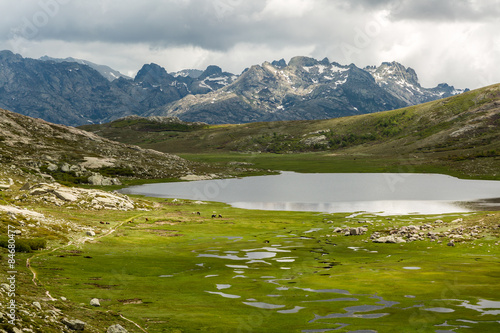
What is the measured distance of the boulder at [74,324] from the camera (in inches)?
985

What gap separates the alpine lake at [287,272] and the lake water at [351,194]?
21.0 m

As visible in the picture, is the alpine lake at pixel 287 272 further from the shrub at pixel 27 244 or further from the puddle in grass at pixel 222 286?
the shrub at pixel 27 244

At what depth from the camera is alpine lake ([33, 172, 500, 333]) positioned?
32219mm

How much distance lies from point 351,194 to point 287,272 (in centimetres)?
10869

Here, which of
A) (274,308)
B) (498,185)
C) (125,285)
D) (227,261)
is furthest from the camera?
(498,185)

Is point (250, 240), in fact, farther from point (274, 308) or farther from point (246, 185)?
point (246, 185)

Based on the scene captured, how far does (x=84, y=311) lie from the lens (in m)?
29.9

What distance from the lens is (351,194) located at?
15300 centimetres

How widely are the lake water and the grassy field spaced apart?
43.5 metres

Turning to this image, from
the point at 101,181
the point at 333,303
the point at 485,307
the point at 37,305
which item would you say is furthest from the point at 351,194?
the point at 37,305

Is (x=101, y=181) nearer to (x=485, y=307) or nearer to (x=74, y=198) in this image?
(x=74, y=198)

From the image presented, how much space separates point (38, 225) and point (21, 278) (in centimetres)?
→ 2669

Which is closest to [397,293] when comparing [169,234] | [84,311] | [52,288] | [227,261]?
[227,261]

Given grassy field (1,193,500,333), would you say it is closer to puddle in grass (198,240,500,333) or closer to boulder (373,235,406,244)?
puddle in grass (198,240,500,333)
